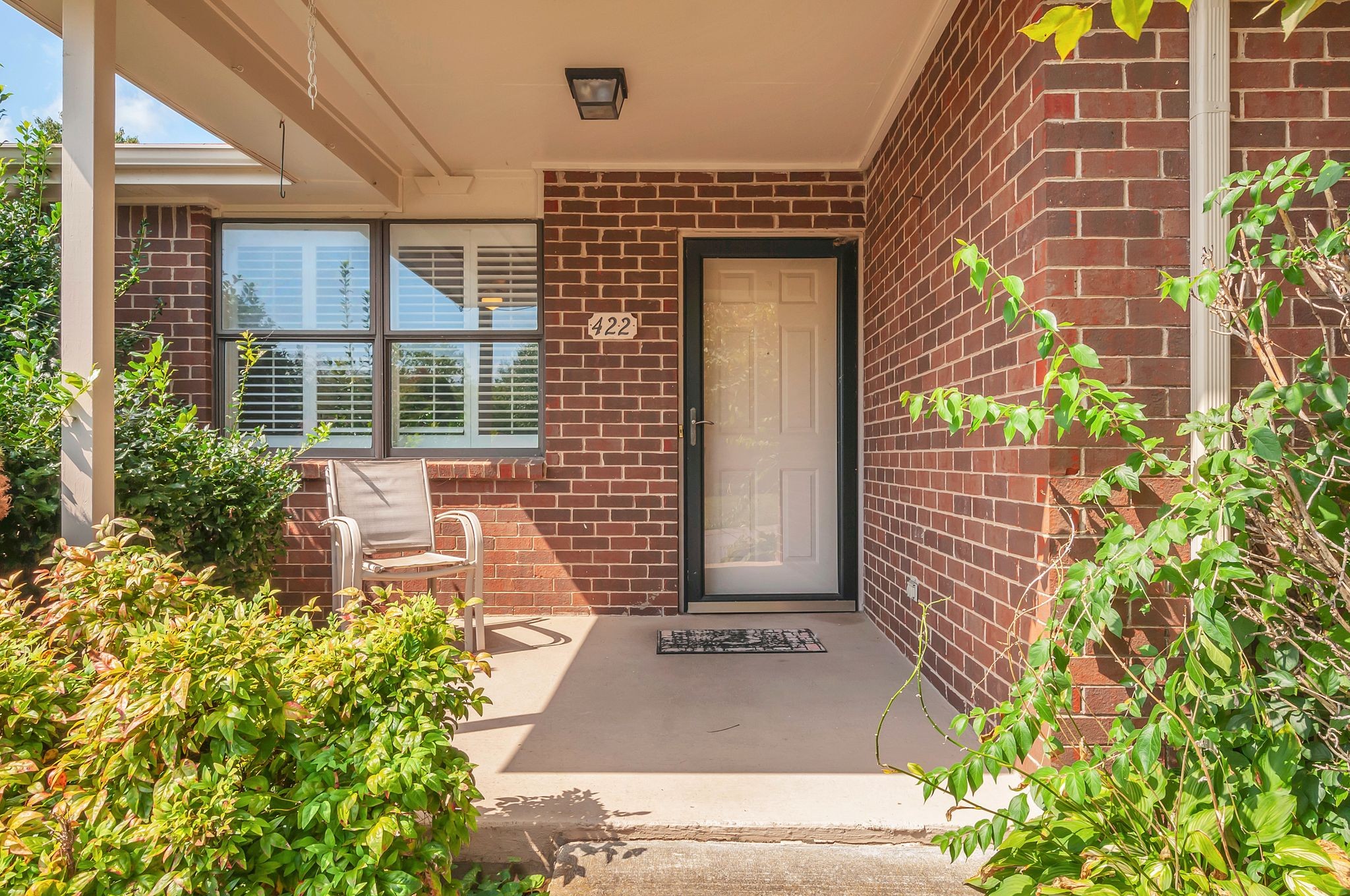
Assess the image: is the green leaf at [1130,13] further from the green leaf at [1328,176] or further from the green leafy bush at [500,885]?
the green leafy bush at [500,885]

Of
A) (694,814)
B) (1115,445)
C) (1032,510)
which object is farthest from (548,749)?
(1115,445)

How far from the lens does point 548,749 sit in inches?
90.9

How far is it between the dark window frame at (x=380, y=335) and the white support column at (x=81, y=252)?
7.07ft

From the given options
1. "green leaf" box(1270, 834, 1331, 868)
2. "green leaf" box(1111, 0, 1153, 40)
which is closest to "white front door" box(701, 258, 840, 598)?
"green leaf" box(1270, 834, 1331, 868)

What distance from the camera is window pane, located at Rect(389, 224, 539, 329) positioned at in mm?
4312

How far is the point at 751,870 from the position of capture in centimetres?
174

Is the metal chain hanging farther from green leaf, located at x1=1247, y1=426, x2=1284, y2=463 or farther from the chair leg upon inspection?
green leaf, located at x1=1247, y1=426, x2=1284, y2=463

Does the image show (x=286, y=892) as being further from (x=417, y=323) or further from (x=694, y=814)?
(x=417, y=323)

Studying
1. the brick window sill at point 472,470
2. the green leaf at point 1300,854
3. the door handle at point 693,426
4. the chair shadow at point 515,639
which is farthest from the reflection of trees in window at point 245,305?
the green leaf at point 1300,854

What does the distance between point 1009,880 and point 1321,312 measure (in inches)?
67.1

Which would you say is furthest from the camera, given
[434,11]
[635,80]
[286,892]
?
[635,80]

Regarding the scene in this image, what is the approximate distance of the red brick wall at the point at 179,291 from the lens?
13.7ft

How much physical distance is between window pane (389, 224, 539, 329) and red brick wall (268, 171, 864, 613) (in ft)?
0.74

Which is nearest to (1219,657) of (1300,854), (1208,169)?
(1300,854)
